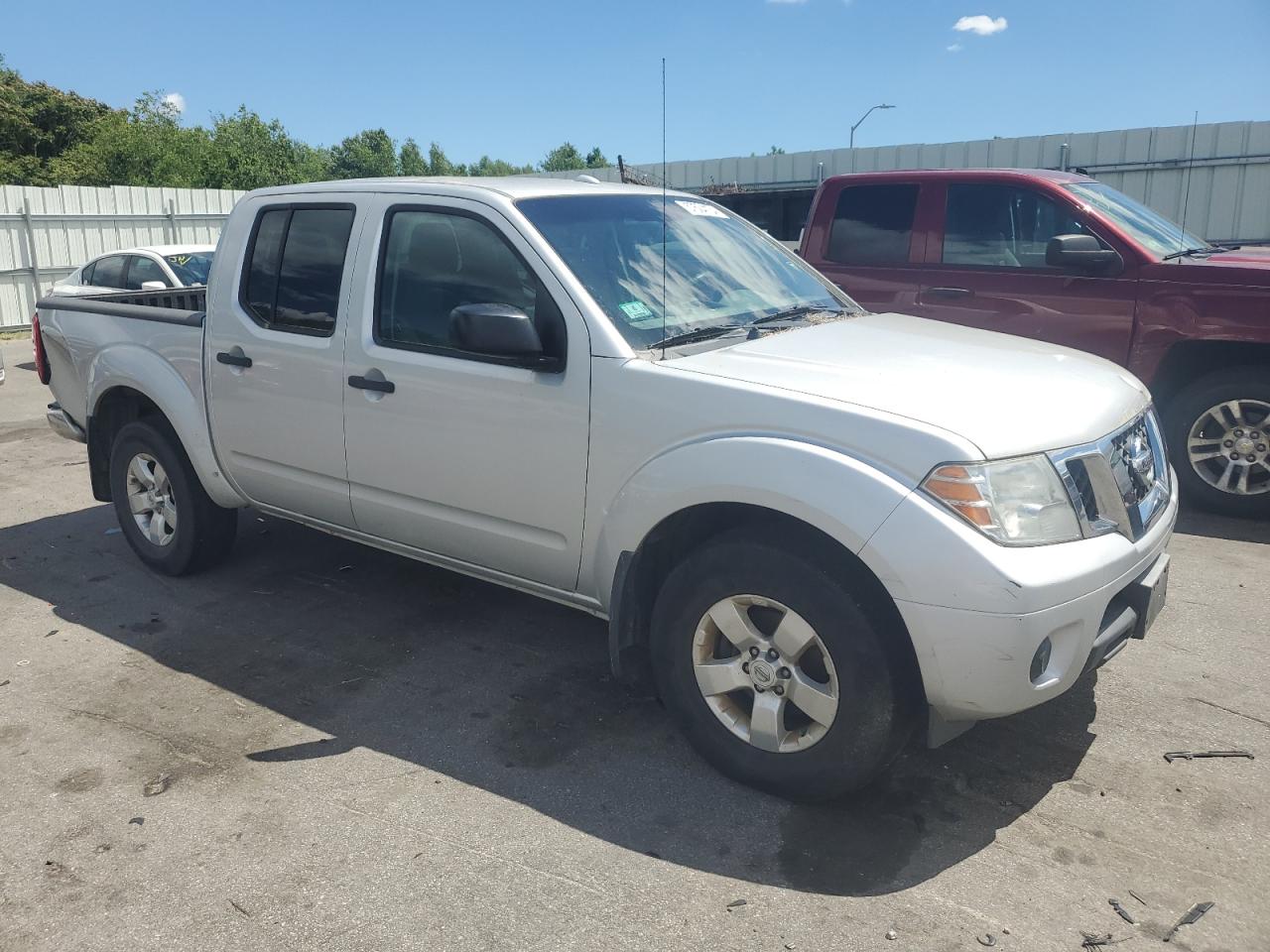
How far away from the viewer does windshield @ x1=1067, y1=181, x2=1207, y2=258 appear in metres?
6.66

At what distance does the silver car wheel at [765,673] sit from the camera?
313cm

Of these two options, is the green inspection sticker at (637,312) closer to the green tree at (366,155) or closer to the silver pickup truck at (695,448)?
the silver pickup truck at (695,448)

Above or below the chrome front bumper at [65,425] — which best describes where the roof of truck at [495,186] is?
above

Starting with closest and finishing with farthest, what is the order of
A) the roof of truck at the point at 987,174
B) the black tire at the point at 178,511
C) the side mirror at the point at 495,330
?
1. the side mirror at the point at 495,330
2. the black tire at the point at 178,511
3. the roof of truck at the point at 987,174

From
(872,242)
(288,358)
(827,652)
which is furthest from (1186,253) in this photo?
(288,358)

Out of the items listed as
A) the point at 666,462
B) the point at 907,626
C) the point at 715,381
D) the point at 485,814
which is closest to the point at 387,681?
the point at 485,814

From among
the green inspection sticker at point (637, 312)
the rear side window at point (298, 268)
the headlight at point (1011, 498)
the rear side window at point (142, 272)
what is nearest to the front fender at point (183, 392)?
the rear side window at point (298, 268)

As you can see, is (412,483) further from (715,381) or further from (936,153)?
(936,153)

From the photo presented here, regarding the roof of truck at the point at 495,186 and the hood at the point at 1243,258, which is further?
the hood at the point at 1243,258

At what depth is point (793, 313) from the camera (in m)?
4.16

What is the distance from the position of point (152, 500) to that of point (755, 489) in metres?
3.70

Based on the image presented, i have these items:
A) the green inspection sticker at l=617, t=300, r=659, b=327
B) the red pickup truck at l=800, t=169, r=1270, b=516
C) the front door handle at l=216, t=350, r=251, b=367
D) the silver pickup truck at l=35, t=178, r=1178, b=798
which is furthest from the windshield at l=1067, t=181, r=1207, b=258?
the front door handle at l=216, t=350, r=251, b=367

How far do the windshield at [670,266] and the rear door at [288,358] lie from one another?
39.9 inches

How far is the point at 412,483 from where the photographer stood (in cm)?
411
